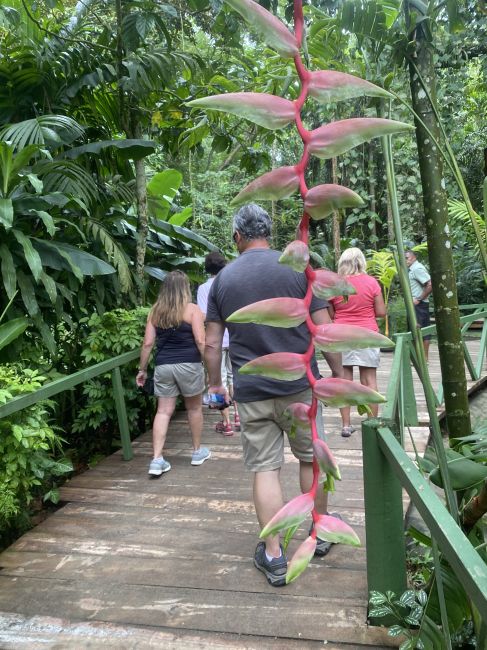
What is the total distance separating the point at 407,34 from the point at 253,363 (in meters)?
1.17

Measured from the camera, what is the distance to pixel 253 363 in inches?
16.2

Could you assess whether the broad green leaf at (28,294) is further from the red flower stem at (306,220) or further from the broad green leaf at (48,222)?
the red flower stem at (306,220)

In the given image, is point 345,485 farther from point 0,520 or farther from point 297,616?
point 0,520

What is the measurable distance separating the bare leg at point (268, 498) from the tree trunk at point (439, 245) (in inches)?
34.8

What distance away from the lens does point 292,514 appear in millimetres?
408

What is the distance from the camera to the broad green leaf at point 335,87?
0.42m

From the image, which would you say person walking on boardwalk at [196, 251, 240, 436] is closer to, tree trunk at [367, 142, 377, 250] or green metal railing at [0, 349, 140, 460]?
green metal railing at [0, 349, 140, 460]

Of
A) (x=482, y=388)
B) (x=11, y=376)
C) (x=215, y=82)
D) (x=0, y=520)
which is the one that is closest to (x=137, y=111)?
(x=215, y=82)

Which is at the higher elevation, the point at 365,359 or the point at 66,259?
the point at 66,259

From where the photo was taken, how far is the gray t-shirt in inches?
90.4

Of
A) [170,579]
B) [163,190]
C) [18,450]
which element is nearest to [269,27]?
[170,579]

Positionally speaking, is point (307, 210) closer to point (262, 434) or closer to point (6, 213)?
point (262, 434)

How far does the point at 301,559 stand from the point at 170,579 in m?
2.33

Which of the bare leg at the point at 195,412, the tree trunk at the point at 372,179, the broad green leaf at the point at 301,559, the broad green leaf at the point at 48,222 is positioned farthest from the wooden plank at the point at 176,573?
the tree trunk at the point at 372,179
